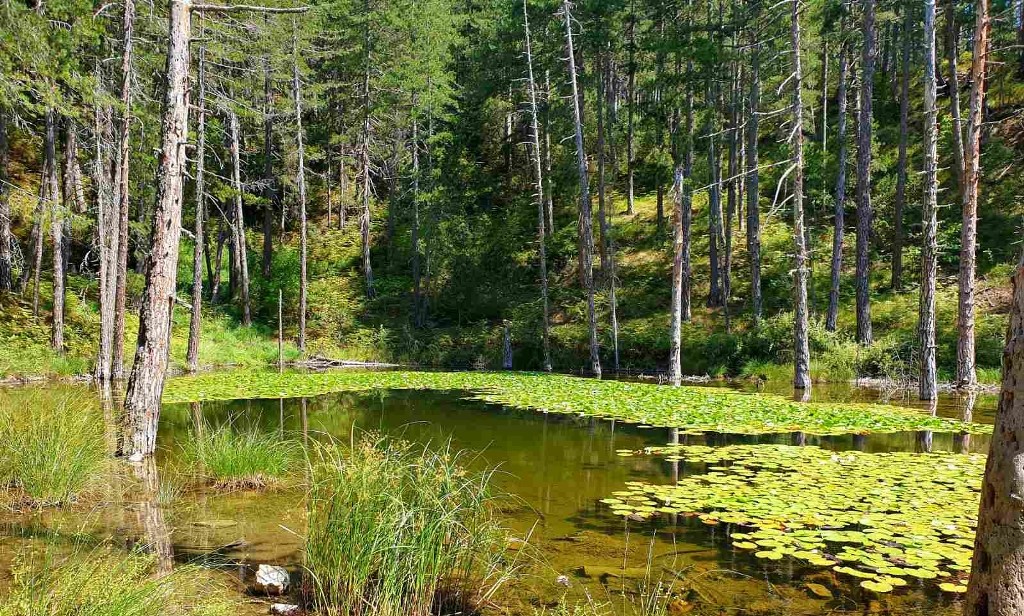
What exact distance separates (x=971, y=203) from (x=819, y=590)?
424 inches

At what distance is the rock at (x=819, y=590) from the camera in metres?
4.12

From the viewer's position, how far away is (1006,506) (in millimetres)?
2336

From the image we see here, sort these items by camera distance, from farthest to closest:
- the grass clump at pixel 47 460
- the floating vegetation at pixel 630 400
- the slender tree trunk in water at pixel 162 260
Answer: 1. the floating vegetation at pixel 630 400
2. the slender tree trunk in water at pixel 162 260
3. the grass clump at pixel 47 460

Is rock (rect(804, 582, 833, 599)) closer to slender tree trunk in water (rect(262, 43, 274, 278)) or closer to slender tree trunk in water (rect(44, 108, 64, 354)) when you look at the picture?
slender tree trunk in water (rect(44, 108, 64, 354))

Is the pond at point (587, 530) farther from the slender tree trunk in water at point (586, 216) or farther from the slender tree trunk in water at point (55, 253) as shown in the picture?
the slender tree trunk in water at point (55, 253)

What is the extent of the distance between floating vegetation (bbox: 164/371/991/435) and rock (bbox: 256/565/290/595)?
706 centimetres

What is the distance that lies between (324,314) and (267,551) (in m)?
25.0

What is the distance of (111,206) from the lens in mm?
17281

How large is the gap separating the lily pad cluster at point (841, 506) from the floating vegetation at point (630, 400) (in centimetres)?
183

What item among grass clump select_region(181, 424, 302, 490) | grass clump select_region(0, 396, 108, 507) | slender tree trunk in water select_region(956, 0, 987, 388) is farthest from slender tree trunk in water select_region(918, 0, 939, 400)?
grass clump select_region(0, 396, 108, 507)

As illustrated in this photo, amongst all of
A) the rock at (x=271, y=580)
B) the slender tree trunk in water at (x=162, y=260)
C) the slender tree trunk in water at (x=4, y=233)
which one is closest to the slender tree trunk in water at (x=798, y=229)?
the slender tree trunk in water at (x=162, y=260)

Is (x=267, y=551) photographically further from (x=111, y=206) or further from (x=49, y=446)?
(x=111, y=206)

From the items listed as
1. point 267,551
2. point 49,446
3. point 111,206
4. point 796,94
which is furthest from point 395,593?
point 111,206

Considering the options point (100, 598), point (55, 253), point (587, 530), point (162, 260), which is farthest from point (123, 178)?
point (100, 598)
